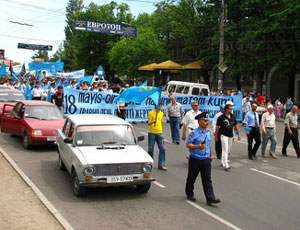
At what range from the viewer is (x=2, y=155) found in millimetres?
11555

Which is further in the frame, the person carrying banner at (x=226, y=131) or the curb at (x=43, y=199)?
the person carrying banner at (x=226, y=131)

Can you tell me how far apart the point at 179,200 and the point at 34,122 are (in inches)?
254

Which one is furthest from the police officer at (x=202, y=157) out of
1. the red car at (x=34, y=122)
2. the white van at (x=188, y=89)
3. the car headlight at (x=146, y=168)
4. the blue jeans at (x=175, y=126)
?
the white van at (x=188, y=89)

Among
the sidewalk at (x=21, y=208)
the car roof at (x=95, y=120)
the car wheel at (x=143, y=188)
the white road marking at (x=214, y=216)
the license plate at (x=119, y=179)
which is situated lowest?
the white road marking at (x=214, y=216)

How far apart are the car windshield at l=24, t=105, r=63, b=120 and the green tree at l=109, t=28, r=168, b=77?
3893 cm

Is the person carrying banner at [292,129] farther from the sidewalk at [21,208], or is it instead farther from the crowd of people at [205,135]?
the sidewalk at [21,208]

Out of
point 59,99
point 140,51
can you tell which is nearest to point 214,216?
point 59,99

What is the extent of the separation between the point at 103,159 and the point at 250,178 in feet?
13.8

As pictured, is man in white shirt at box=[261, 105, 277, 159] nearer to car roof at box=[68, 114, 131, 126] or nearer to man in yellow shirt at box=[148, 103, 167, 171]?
man in yellow shirt at box=[148, 103, 167, 171]

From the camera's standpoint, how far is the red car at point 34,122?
1227 cm

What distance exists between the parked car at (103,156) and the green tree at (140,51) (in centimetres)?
4320

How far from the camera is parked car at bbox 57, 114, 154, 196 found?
760cm

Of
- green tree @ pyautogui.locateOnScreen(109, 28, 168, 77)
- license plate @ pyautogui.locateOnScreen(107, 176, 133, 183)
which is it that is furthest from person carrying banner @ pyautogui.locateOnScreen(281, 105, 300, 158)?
green tree @ pyautogui.locateOnScreen(109, 28, 168, 77)

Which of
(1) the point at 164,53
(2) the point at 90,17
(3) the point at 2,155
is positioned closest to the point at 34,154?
(3) the point at 2,155
